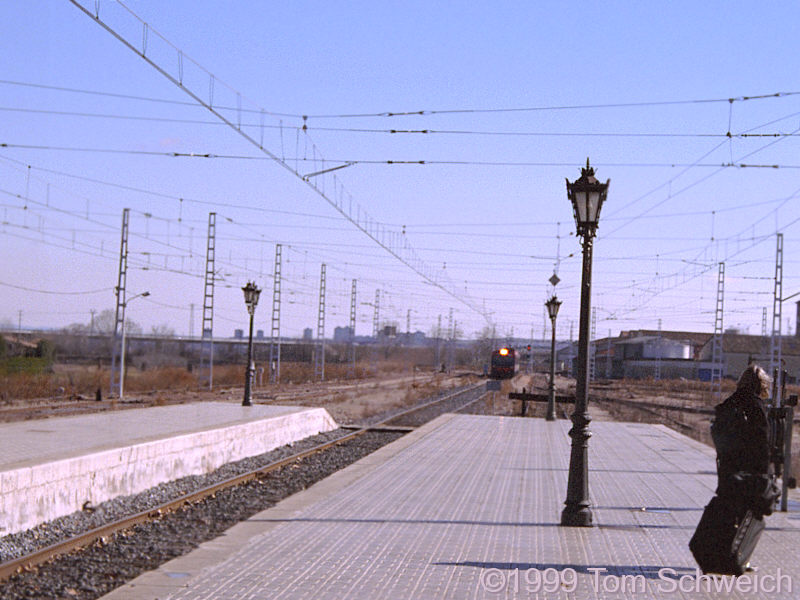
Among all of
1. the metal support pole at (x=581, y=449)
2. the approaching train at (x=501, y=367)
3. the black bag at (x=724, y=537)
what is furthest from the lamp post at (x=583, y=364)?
the approaching train at (x=501, y=367)

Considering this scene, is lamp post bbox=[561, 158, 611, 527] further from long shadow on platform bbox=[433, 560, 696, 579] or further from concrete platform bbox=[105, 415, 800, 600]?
long shadow on platform bbox=[433, 560, 696, 579]

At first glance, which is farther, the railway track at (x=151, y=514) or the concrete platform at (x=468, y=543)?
the railway track at (x=151, y=514)

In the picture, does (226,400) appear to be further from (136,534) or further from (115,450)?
(136,534)

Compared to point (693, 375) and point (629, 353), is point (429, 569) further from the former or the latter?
point (629, 353)

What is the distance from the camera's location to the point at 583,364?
10969mm

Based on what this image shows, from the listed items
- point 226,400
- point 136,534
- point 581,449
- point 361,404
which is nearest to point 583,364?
point 581,449

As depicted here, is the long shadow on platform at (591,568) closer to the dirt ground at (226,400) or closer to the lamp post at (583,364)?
the lamp post at (583,364)

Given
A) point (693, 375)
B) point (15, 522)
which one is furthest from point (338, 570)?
point (693, 375)

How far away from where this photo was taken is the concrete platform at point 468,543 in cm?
758

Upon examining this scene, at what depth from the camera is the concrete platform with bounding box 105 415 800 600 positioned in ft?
24.9

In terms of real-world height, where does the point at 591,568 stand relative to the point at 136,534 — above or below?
above

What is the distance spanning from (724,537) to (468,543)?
3074mm

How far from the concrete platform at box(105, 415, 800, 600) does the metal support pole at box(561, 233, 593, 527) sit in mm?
209

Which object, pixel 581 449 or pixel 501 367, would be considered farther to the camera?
pixel 501 367
